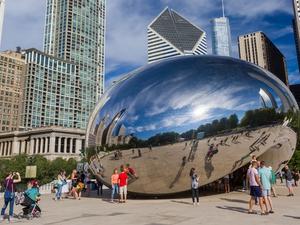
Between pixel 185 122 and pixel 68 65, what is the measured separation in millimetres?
161932

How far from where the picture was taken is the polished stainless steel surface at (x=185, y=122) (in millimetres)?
12664

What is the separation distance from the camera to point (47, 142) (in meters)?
115

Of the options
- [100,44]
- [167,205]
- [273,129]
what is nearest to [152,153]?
[167,205]

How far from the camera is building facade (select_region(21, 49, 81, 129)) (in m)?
149

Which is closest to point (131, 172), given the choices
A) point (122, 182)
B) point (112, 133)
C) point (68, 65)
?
point (122, 182)

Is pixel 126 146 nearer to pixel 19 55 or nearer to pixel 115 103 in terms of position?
pixel 115 103

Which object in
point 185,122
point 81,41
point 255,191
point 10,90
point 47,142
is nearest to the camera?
point 255,191

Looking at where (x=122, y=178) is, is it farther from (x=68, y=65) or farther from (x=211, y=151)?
(x=68, y=65)

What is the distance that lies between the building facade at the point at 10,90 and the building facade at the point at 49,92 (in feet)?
8.18

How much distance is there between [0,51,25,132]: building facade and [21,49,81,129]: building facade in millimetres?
2493

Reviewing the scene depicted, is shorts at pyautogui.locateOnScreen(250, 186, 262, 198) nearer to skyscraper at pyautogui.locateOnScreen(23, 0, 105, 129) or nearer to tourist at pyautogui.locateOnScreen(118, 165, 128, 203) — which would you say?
tourist at pyautogui.locateOnScreen(118, 165, 128, 203)

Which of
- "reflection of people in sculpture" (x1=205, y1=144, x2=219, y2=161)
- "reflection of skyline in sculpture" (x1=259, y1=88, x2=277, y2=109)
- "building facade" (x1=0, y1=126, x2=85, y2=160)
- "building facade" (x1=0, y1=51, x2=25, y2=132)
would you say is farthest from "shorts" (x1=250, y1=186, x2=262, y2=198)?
"building facade" (x1=0, y1=51, x2=25, y2=132)

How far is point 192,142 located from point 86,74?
169036mm

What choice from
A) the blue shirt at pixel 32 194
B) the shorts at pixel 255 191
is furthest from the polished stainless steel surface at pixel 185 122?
the blue shirt at pixel 32 194
